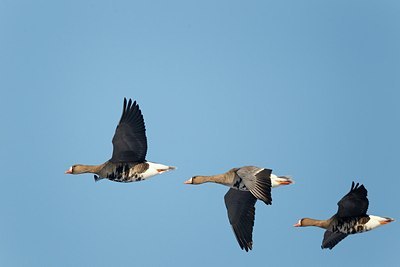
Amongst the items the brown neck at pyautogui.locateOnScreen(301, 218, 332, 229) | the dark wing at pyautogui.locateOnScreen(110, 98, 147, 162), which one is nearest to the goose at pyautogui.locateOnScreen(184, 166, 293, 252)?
the brown neck at pyautogui.locateOnScreen(301, 218, 332, 229)

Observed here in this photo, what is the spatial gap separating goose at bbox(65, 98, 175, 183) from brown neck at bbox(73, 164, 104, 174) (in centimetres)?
11

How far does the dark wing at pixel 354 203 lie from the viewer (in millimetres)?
27375

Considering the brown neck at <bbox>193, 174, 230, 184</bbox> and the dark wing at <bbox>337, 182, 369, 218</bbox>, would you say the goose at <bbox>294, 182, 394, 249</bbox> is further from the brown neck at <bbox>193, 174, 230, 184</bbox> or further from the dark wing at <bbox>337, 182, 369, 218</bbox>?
the brown neck at <bbox>193, 174, 230, 184</bbox>

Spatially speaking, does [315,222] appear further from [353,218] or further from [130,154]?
[130,154]

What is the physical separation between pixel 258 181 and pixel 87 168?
215 inches

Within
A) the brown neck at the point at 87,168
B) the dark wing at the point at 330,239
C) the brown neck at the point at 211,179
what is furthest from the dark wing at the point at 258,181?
the brown neck at the point at 87,168

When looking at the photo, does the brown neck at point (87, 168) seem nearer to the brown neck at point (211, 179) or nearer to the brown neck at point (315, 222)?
the brown neck at point (211, 179)

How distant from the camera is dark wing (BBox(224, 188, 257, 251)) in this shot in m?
29.5

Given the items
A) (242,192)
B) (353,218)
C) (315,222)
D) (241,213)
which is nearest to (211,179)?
(242,192)

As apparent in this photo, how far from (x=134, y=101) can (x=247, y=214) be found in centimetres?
454

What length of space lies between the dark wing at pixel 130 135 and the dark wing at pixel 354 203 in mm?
5685

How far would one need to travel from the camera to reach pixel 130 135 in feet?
95.0

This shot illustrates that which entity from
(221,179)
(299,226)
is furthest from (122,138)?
(299,226)

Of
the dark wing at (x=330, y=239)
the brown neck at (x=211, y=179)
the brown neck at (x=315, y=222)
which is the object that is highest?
the brown neck at (x=211, y=179)
